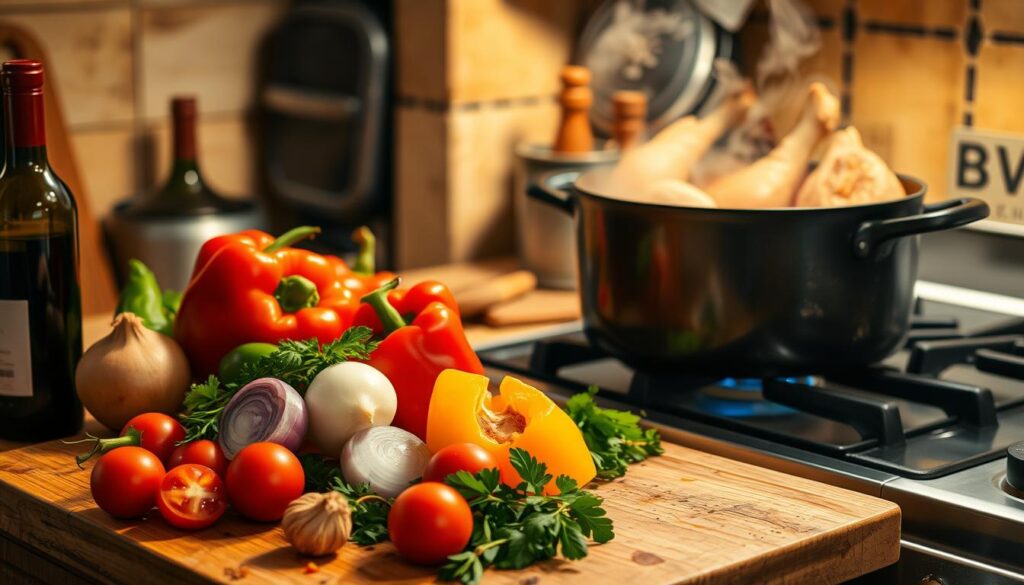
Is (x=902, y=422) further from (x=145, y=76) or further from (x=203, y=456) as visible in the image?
(x=145, y=76)

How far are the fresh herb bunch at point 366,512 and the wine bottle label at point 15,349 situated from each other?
1.09ft

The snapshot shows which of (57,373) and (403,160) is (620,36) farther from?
(57,373)

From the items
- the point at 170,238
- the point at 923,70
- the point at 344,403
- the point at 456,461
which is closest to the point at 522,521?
the point at 456,461

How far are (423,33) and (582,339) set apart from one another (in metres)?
0.67

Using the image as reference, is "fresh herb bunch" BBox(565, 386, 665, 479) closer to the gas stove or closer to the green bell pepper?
the gas stove

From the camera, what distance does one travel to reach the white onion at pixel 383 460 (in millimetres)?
1021

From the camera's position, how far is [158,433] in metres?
1.09

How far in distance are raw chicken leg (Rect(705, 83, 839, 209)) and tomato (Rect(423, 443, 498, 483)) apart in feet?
1.56

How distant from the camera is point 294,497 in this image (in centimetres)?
101

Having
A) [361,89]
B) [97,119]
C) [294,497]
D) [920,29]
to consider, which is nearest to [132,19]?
[97,119]

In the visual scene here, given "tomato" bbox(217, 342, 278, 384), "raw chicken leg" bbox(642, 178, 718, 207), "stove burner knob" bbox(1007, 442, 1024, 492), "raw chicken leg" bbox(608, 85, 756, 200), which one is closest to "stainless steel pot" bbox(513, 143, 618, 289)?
"raw chicken leg" bbox(608, 85, 756, 200)

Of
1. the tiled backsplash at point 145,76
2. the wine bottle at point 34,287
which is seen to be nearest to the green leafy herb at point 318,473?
the wine bottle at point 34,287

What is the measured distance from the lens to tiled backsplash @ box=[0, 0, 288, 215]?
2109 millimetres

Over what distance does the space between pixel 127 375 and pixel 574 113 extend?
0.89 metres
